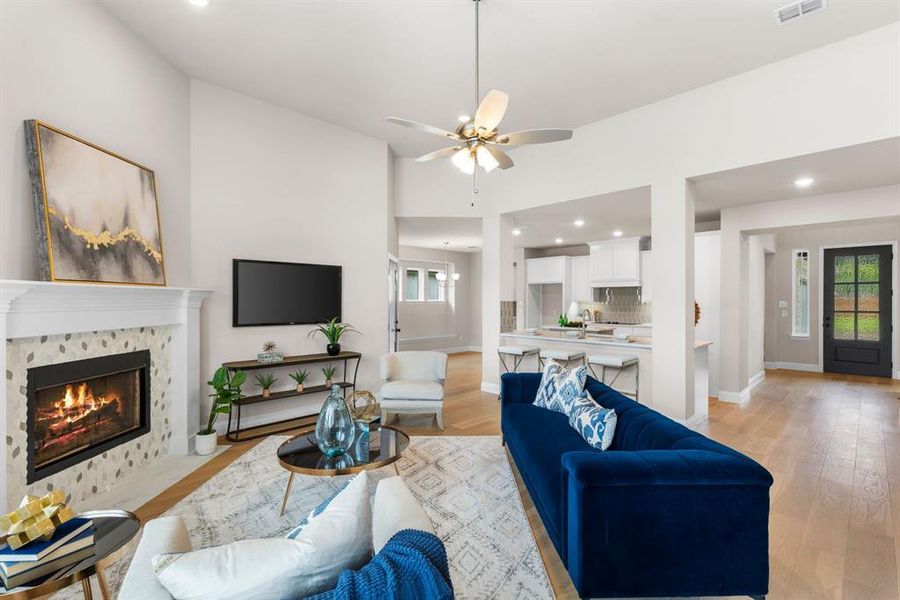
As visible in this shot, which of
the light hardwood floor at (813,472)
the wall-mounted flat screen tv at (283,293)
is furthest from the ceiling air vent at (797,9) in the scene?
the wall-mounted flat screen tv at (283,293)

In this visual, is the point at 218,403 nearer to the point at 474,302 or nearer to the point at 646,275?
the point at 646,275

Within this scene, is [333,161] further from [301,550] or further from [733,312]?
[733,312]

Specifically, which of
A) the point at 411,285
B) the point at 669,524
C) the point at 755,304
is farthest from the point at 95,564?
the point at 411,285

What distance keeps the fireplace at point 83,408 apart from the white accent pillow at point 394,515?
2433 millimetres

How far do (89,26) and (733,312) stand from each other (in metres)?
7.26

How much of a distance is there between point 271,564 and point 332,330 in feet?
12.8

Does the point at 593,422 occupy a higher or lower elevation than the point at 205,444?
higher

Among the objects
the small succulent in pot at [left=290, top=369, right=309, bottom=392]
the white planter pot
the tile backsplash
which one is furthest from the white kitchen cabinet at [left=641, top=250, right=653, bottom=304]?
the white planter pot

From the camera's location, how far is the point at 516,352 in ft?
17.4

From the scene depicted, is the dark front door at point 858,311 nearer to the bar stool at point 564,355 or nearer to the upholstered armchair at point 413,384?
the bar stool at point 564,355

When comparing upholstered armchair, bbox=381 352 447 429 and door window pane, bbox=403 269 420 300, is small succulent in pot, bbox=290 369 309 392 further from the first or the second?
door window pane, bbox=403 269 420 300

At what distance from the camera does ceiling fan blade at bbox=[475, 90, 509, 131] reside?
2523mm

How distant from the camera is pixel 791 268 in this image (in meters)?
7.77

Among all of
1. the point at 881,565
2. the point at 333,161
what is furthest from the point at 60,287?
the point at 881,565
